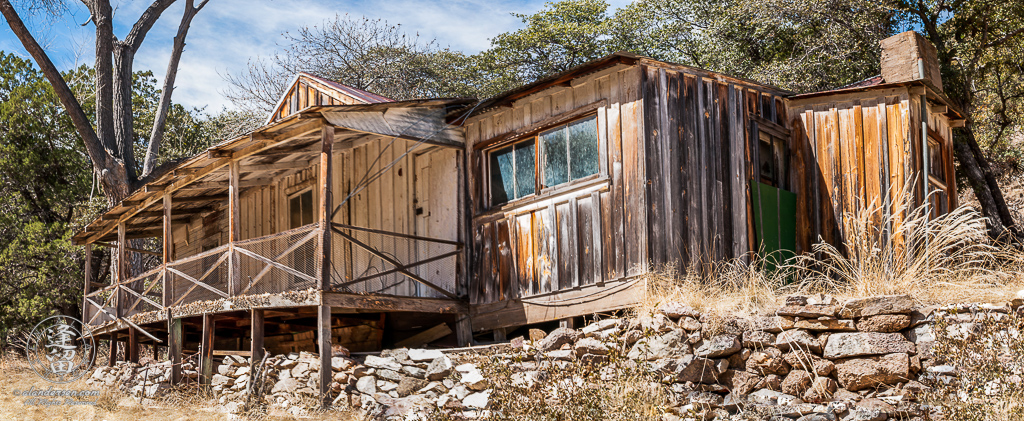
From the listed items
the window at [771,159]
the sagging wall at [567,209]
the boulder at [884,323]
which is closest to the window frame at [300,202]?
the sagging wall at [567,209]

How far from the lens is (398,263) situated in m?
11.6

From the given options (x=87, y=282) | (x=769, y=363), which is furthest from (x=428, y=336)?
(x=87, y=282)

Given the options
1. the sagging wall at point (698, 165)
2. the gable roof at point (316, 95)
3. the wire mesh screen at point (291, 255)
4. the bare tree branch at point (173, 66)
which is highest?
the bare tree branch at point (173, 66)

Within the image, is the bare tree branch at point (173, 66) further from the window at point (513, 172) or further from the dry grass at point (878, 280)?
the dry grass at point (878, 280)

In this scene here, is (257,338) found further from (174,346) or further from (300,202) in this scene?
(300,202)

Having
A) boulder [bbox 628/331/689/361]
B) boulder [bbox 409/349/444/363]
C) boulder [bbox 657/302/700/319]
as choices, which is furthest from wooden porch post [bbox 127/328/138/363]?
boulder [bbox 657/302/700/319]

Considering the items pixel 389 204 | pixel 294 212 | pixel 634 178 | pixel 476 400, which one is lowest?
pixel 476 400

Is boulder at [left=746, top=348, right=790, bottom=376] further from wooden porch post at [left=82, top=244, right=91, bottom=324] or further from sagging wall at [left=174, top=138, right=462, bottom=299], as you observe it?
wooden porch post at [left=82, top=244, right=91, bottom=324]

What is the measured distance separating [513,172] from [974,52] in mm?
11301

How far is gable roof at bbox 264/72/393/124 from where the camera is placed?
1390 centimetres

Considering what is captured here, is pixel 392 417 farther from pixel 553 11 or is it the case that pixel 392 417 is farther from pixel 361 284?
pixel 553 11

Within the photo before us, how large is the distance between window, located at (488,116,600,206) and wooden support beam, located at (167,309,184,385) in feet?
16.4

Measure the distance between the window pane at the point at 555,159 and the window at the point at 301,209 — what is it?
528cm

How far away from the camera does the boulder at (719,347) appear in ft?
25.7
